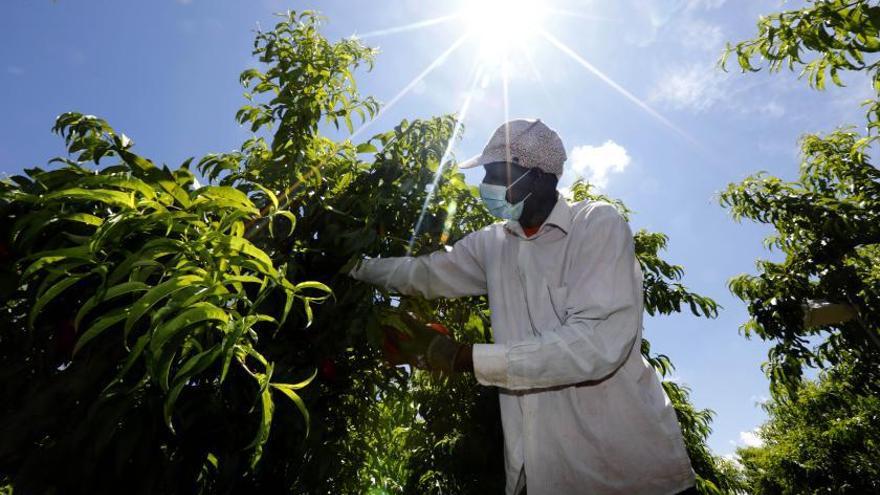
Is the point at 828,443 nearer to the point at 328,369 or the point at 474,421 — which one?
the point at 474,421

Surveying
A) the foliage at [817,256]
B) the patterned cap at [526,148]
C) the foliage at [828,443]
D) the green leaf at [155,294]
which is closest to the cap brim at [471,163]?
the patterned cap at [526,148]

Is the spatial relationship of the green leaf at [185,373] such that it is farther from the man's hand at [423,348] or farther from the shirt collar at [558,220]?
the shirt collar at [558,220]

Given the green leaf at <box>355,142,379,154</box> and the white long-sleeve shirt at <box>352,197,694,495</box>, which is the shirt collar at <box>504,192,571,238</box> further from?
the green leaf at <box>355,142,379,154</box>

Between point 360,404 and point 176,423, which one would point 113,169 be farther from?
point 360,404

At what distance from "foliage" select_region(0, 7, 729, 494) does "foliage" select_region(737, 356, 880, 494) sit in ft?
29.9

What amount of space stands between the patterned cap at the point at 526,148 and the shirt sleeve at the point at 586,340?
53 cm

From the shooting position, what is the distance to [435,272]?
1.94 m

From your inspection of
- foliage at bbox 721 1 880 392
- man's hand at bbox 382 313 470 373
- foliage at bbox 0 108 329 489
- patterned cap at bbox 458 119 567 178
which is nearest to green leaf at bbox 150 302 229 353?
foliage at bbox 0 108 329 489

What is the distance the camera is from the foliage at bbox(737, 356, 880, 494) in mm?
11305

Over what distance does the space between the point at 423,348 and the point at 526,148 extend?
3.18ft

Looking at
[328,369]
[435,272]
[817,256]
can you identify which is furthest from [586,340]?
[817,256]

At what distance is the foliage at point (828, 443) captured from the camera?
11305 millimetres

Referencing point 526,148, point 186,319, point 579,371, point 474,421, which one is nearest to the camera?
point 186,319

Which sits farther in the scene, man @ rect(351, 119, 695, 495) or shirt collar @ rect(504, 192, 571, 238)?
shirt collar @ rect(504, 192, 571, 238)
